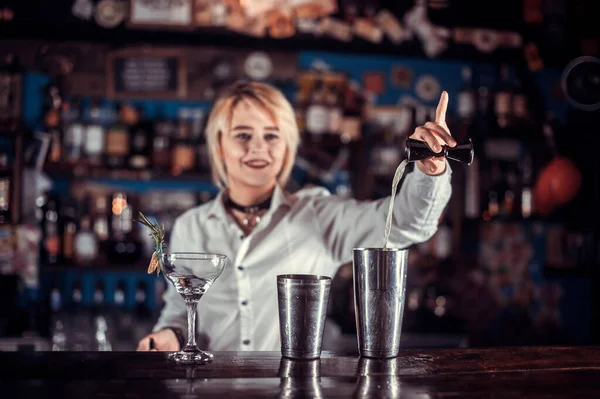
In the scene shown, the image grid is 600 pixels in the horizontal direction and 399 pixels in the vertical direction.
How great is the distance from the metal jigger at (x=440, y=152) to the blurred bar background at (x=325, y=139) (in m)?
2.49

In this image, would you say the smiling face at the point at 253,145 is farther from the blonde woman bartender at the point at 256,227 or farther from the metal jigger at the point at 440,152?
the metal jigger at the point at 440,152

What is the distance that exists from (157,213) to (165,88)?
2.59 feet

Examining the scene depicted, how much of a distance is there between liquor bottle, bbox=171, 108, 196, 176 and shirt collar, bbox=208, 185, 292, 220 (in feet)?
5.89

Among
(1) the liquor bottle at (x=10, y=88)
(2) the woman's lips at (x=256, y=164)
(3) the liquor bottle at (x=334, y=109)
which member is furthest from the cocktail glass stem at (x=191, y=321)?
(1) the liquor bottle at (x=10, y=88)

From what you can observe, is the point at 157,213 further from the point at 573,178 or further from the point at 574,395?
the point at 574,395

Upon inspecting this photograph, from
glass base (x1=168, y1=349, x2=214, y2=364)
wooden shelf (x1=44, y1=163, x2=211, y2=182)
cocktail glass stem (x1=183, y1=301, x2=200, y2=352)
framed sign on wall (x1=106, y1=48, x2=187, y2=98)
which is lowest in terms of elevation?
glass base (x1=168, y1=349, x2=214, y2=364)

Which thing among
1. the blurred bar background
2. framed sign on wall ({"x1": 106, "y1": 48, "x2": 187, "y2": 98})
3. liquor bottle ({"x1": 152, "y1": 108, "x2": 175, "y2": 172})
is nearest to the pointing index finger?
the blurred bar background

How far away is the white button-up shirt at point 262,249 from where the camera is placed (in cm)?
209

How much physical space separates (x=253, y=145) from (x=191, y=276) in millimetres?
828

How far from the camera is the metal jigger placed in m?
1.43

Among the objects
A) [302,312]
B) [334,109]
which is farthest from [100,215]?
[302,312]

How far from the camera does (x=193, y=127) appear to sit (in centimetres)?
426

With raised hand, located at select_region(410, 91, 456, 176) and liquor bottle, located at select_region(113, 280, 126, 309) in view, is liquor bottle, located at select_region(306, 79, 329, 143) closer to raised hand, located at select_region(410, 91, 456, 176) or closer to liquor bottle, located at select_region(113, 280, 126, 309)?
liquor bottle, located at select_region(113, 280, 126, 309)

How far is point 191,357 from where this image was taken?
137cm
